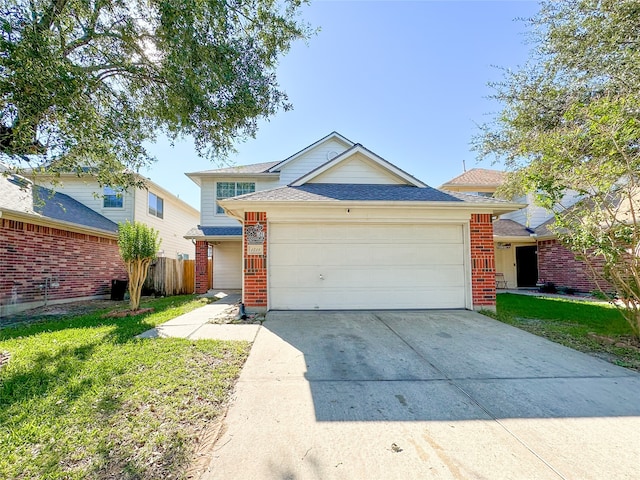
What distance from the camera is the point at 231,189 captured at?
13875 millimetres

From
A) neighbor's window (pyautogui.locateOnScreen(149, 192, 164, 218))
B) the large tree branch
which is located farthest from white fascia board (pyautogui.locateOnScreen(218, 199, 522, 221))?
neighbor's window (pyautogui.locateOnScreen(149, 192, 164, 218))

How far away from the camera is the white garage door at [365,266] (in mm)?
7137

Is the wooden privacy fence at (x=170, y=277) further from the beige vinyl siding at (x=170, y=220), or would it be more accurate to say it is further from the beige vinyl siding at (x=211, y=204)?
the beige vinyl siding at (x=170, y=220)

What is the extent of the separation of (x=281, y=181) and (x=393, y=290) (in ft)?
29.1

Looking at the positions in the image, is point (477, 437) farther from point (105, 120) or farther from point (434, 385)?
point (105, 120)

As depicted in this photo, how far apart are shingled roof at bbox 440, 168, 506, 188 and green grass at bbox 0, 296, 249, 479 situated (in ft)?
52.1

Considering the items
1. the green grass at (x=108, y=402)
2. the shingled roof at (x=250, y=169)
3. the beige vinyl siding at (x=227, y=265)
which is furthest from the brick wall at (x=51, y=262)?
the shingled roof at (x=250, y=169)

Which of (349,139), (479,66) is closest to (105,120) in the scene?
(479,66)

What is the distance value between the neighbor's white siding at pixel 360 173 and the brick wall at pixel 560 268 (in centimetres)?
841

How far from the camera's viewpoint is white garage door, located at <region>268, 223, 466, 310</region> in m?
7.14

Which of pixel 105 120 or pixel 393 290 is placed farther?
pixel 393 290

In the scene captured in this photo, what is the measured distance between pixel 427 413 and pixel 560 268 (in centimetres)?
1369

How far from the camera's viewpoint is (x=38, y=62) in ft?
→ 11.9

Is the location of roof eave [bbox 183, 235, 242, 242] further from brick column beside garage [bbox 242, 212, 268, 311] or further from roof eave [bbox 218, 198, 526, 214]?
brick column beside garage [bbox 242, 212, 268, 311]
